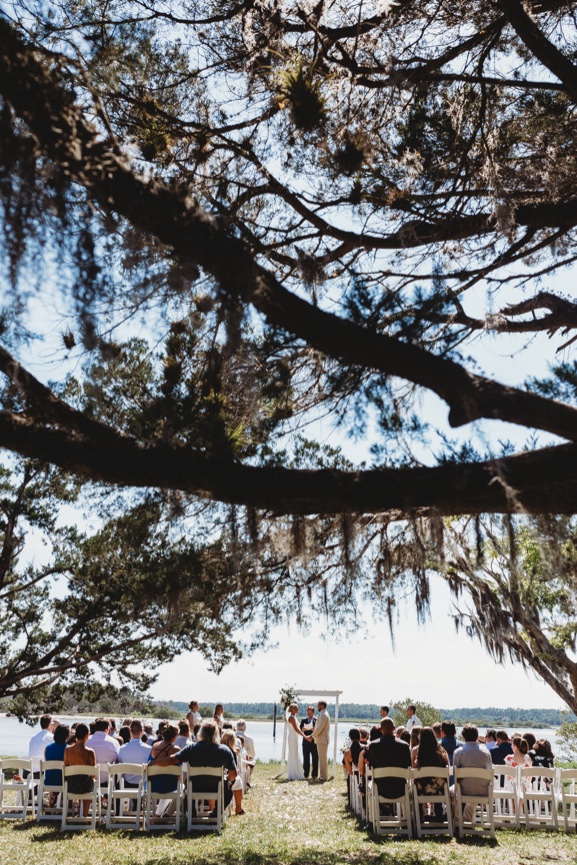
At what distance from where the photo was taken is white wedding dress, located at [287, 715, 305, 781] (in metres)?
12.3

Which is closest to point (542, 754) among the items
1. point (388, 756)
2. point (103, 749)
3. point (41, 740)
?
point (388, 756)

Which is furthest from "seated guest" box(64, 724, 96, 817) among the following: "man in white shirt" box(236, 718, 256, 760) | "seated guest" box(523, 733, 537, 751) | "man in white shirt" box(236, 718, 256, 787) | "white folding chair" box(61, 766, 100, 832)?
"seated guest" box(523, 733, 537, 751)

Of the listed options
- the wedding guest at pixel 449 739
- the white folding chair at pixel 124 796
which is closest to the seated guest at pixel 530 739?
the wedding guest at pixel 449 739

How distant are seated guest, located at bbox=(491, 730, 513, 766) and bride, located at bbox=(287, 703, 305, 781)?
12.6 ft

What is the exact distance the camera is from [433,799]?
281 inches

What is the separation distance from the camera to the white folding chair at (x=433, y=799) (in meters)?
7.11

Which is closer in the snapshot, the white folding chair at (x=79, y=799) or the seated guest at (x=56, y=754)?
the white folding chair at (x=79, y=799)

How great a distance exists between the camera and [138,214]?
114 inches

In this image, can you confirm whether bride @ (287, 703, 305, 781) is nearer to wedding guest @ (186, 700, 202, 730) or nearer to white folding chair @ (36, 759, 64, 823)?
wedding guest @ (186, 700, 202, 730)

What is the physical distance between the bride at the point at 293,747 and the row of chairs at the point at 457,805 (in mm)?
3670

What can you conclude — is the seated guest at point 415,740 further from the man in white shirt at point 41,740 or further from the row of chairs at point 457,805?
the man in white shirt at point 41,740

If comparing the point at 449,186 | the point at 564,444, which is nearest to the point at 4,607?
the point at 449,186

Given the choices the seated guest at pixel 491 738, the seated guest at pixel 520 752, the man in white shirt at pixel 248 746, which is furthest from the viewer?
the man in white shirt at pixel 248 746

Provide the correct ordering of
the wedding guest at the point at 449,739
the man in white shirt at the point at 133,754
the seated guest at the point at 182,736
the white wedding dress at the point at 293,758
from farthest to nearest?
the white wedding dress at the point at 293,758 → the wedding guest at the point at 449,739 → the seated guest at the point at 182,736 → the man in white shirt at the point at 133,754
